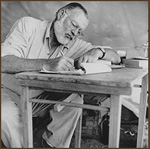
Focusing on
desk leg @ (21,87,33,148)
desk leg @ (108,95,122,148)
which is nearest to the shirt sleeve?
desk leg @ (21,87,33,148)

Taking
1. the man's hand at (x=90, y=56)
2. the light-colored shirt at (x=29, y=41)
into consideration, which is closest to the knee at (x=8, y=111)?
the light-colored shirt at (x=29, y=41)

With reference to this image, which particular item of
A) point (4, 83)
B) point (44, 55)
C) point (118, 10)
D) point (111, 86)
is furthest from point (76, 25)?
point (118, 10)

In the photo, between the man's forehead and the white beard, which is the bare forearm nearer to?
the white beard

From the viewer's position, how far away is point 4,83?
4.67ft

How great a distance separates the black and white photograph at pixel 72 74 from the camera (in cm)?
88

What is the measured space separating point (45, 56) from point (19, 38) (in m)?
0.27

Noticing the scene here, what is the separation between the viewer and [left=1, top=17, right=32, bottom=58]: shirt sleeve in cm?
139

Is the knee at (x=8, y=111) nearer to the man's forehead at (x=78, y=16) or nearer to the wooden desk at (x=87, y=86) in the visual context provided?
the wooden desk at (x=87, y=86)

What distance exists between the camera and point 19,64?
3.76ft

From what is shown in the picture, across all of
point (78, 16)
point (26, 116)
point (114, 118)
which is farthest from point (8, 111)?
point (78, 16)

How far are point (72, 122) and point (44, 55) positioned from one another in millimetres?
627

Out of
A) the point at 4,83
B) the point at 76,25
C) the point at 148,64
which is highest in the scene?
the point at 76,25

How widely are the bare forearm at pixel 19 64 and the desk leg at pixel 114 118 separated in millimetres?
493

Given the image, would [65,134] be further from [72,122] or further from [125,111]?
[125,111]
